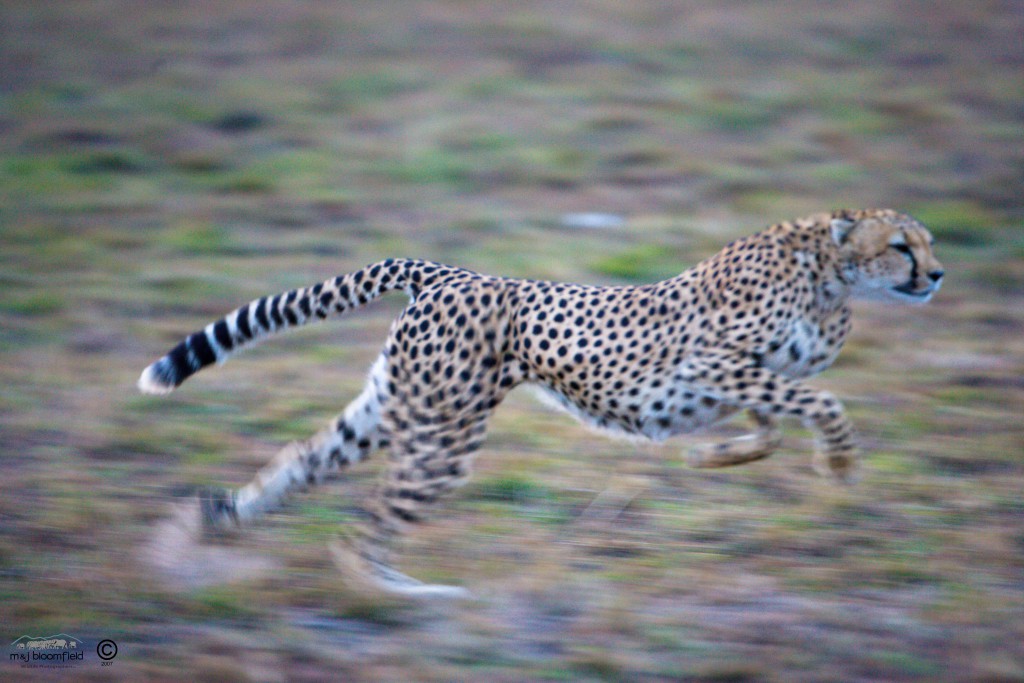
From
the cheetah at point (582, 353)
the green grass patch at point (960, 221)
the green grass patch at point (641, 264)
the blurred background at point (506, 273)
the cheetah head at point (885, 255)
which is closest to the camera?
the blurred background at point (506, 273)

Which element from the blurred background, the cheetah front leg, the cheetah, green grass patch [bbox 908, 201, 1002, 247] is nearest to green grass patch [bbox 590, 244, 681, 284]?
the blurred background

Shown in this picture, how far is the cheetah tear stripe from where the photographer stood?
184 inches

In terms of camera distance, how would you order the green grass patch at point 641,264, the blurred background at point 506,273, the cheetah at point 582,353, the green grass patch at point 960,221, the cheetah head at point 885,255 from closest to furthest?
the blurred background at point 506,273
the cheetah at point 582,353
the cheetah head at point 885,255
the green grass patch at point 641,264
the green grass patch at point 960,221

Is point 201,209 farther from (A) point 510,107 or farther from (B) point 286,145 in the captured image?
(A) point 510,107

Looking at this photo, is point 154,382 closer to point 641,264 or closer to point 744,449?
point 744,449

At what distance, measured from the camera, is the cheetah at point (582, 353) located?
450 cm

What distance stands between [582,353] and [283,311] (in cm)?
115

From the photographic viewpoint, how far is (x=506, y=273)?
319 inches

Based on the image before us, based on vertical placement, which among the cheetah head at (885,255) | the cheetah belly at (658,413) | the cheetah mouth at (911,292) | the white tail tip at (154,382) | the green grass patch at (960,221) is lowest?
the cheetah belly at (658,413)

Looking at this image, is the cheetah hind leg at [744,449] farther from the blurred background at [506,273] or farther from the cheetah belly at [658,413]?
the blurred background at [506,273]

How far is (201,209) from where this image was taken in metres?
9.40

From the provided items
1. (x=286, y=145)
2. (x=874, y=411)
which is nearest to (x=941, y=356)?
(x=874, y=411)

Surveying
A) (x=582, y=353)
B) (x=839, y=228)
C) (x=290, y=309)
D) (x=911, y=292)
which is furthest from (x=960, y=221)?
(x=290, y=309)

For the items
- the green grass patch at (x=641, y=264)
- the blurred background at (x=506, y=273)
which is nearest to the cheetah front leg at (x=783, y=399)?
the blurred background at (x=506, y=273)
